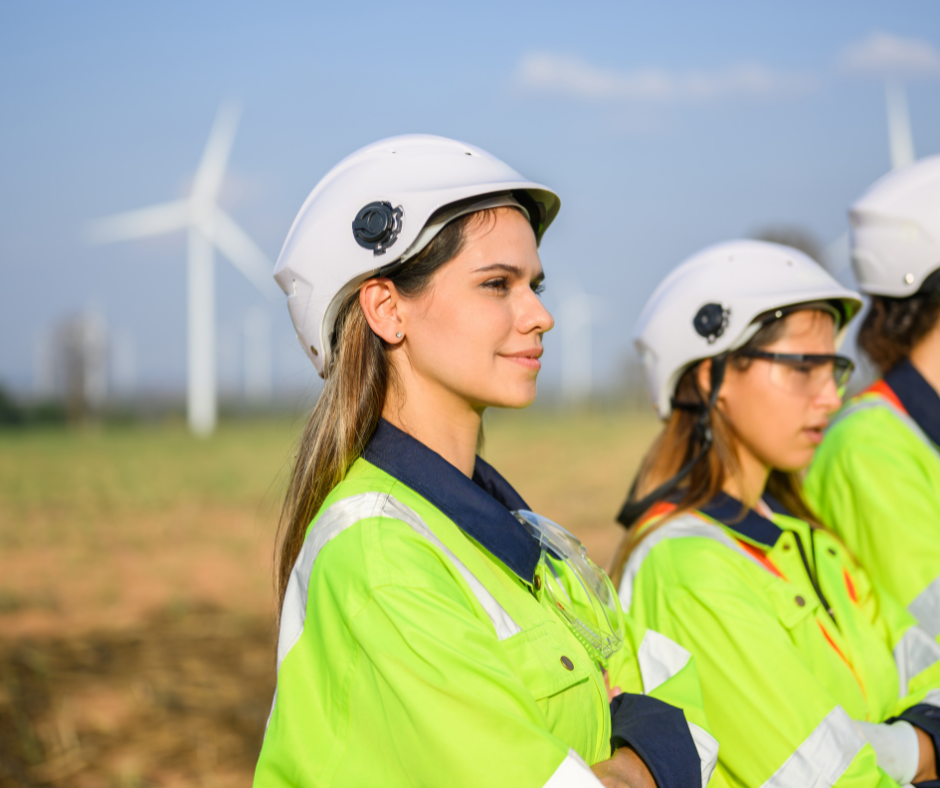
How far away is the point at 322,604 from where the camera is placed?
1.80m

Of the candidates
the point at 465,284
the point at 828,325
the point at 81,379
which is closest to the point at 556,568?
the point at 465,284

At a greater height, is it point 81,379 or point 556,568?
point 556,568

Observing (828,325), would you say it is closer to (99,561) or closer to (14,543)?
(99,561)

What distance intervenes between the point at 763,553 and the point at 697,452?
→ 47 centimetres

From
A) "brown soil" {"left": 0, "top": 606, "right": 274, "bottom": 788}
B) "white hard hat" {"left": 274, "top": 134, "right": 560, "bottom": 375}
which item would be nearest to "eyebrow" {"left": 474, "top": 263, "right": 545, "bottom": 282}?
"white hard hat" {"left": 274, "top": 134, "right": 560, "bottom": 375}

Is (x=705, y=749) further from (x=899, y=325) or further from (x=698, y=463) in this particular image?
(x=899, y=325)

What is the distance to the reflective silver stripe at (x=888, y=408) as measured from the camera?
11.9 ft

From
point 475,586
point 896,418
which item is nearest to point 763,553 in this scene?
point 896,418

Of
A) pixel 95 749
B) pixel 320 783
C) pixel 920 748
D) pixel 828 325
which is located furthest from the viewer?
pixel 95 749

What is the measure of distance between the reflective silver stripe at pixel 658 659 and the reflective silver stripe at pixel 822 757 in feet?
1.24

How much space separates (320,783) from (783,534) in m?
2.09

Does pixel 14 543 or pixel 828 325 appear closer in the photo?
pixel 828 325

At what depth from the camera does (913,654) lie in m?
3.15

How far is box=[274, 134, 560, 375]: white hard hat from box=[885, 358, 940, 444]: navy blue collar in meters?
2.17
